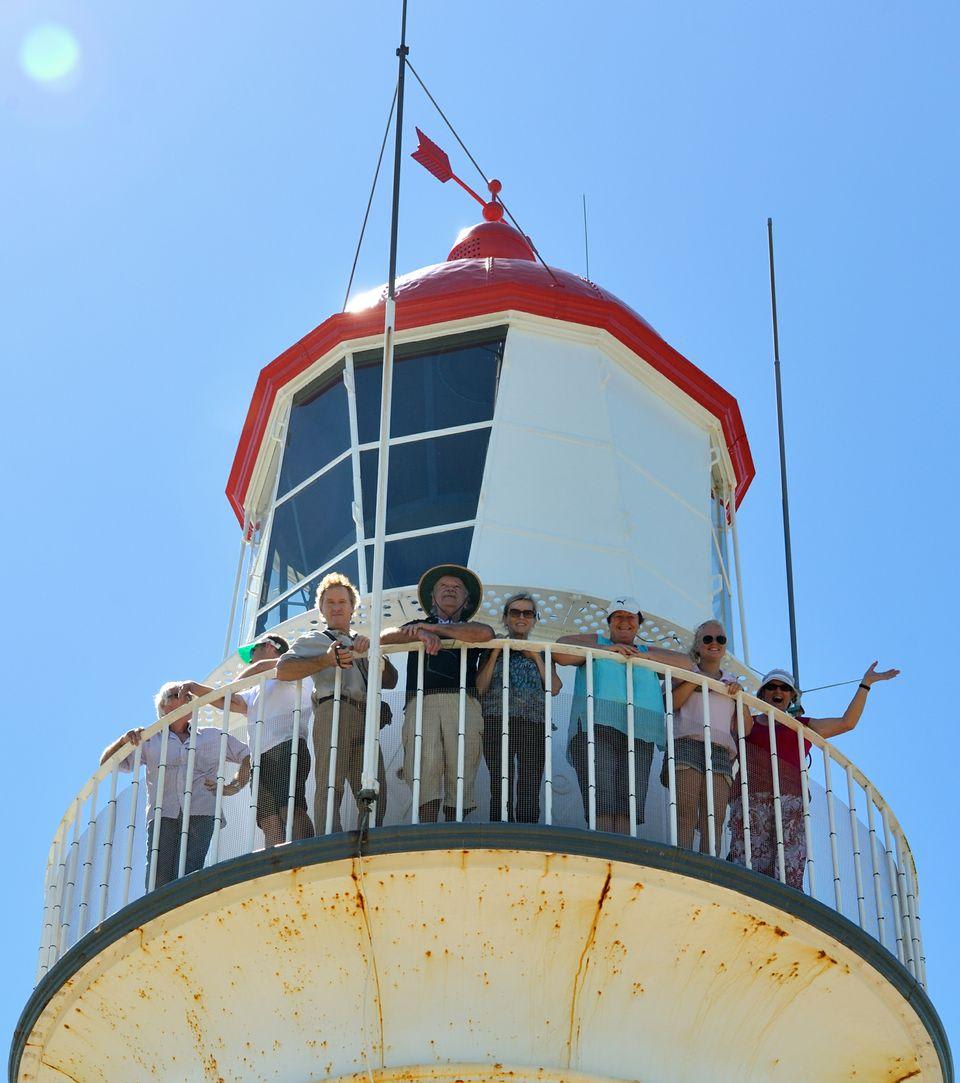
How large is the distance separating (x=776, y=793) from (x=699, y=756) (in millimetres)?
390

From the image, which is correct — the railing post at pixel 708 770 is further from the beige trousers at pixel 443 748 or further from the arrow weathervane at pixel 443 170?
the arrow weathervane at pixel 443 170

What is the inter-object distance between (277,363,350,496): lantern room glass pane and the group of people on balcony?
304cm

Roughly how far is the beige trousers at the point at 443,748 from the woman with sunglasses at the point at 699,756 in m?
0.90

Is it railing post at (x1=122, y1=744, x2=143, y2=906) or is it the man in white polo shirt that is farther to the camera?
railing post at (x1=122, y1=744, x2=143, y2=906)

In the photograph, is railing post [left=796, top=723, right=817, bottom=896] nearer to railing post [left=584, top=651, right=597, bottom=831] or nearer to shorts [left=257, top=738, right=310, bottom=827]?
railing post [left=584, top=651, right=597, bottom=831]

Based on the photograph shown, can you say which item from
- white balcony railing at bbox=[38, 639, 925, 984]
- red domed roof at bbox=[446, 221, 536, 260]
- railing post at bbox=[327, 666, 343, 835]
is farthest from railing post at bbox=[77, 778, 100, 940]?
red domed roof at bbox=[446, 221, 536, 260]

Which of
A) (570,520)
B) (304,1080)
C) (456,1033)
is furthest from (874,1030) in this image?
(570,520)

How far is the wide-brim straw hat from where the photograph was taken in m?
9.38

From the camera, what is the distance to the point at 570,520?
11.4 metres

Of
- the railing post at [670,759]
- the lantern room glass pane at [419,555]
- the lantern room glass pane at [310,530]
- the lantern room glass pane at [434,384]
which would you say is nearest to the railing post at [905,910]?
the railing post at [670,759]

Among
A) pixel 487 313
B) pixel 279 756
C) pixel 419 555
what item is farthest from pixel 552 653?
pixel 487 313

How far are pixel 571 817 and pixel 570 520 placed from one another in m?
3.06

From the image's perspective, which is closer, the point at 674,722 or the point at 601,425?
the point at 674,722

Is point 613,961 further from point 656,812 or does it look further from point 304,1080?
point 304,1080
